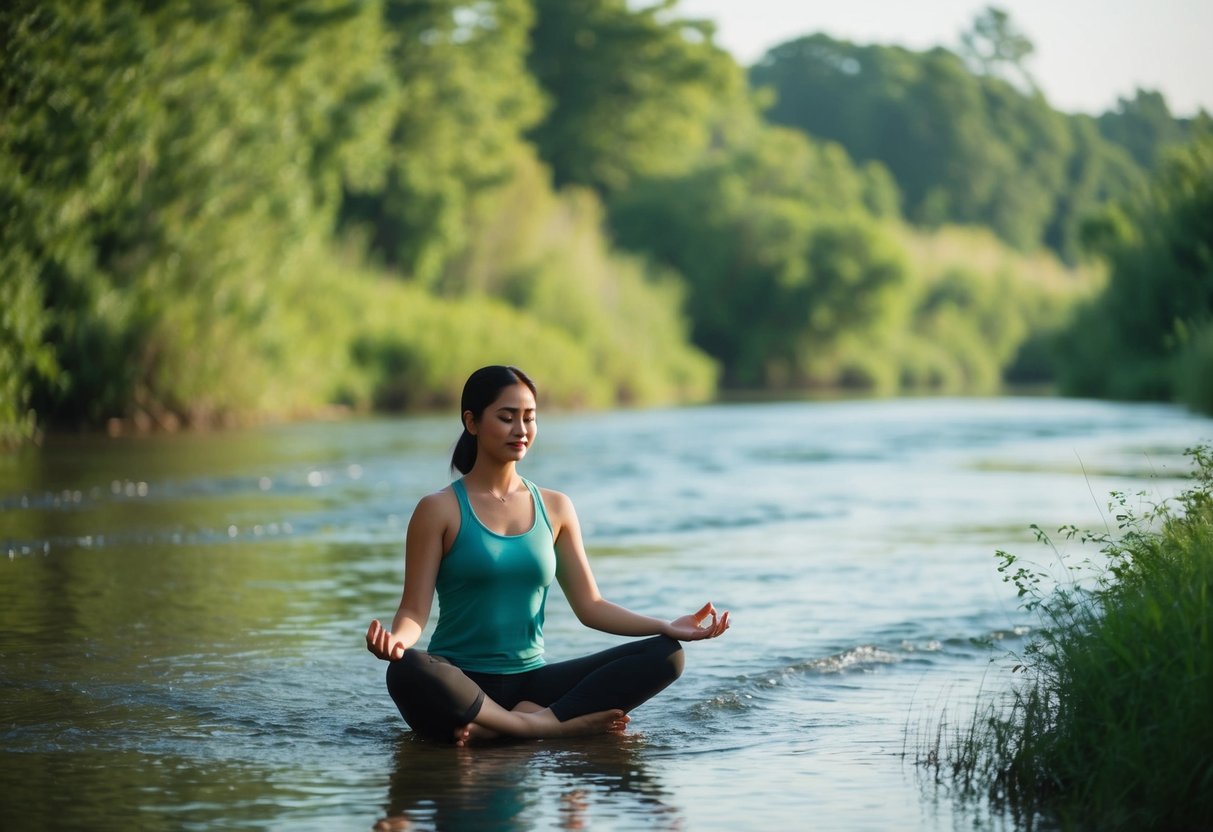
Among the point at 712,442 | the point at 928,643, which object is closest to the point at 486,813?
the point at 928,643

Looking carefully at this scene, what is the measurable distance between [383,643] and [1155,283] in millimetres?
32139

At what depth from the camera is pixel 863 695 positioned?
863 cm

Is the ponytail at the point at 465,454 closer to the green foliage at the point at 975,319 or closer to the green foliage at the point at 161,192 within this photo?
the green foliage at the point at 161,192

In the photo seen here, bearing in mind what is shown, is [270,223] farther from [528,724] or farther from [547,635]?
[528,724]

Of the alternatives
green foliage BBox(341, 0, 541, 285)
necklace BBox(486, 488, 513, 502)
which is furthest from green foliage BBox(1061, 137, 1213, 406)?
necklace BBox(486, 488, 513, 502)

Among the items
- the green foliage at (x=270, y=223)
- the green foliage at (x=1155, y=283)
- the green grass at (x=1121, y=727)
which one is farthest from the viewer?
the green foliage at (x=1155, y=283)

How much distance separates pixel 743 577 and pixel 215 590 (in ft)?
12.0

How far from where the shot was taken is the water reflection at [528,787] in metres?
6.07

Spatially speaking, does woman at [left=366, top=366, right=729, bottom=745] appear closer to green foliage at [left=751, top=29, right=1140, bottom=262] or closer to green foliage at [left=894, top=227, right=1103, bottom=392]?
green foliage at [left=894, top=227, right=1103, bottom=392]

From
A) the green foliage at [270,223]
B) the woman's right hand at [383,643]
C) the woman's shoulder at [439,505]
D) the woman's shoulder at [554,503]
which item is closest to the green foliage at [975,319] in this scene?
the green foliage at [270,223]

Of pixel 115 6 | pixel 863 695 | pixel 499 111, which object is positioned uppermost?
pixel 499 111

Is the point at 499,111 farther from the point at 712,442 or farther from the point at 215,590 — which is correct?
the point at 215,590

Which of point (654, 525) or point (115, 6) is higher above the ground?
point (115, 6)

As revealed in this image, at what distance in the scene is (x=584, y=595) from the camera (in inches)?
295
